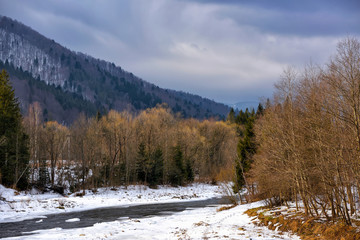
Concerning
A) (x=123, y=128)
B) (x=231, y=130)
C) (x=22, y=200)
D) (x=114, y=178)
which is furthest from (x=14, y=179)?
(x=231, y=130)

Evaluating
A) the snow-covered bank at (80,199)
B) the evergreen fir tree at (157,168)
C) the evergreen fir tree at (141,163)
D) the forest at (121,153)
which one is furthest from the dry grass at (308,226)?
the evergreen fir tree at (157,168)

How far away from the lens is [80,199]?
38562 millimetres

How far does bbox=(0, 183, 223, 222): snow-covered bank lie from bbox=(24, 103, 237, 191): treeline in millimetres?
3259

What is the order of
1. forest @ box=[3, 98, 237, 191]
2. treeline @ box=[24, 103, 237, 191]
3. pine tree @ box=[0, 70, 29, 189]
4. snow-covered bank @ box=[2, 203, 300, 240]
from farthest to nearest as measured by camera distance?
treeline @ box=[24, 103, 237, 191]
forest @ box=[3, 98, 237, 191]
pine tree @ box=[0, 70, 29, 189]
snow-covered bank @ box=[2, 203, 300, 240]

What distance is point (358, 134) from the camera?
12.3 m

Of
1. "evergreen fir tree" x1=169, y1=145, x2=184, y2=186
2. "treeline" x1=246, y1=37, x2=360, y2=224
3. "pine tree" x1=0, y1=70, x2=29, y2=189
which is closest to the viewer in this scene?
"treeline" x1=246, y1=37, x2=360, y2=224

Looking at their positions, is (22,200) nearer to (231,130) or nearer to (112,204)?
(112,204)

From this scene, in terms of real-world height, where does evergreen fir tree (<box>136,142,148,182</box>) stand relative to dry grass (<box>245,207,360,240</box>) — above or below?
above

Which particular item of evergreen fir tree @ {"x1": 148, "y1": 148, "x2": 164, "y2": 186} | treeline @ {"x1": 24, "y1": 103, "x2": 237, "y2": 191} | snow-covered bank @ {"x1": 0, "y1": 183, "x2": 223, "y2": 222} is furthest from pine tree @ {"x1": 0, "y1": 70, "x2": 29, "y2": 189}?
evergreen fir tree @ {"x1": 148, "y1": 148, "x2": 164, "y2": 186}

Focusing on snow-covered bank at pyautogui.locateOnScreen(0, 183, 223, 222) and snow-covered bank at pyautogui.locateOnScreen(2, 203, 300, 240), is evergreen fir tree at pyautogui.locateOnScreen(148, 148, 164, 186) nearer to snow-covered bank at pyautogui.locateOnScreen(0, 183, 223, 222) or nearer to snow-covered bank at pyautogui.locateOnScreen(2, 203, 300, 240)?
snow-covered bank at pyautogui.locateOnScreen(0, 183, 223, 222)

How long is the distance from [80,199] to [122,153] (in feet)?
67.8

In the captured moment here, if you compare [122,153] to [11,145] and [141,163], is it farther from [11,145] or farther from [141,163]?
[11,145]

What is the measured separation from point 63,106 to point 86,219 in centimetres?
18749

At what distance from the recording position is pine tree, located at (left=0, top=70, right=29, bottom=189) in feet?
127
